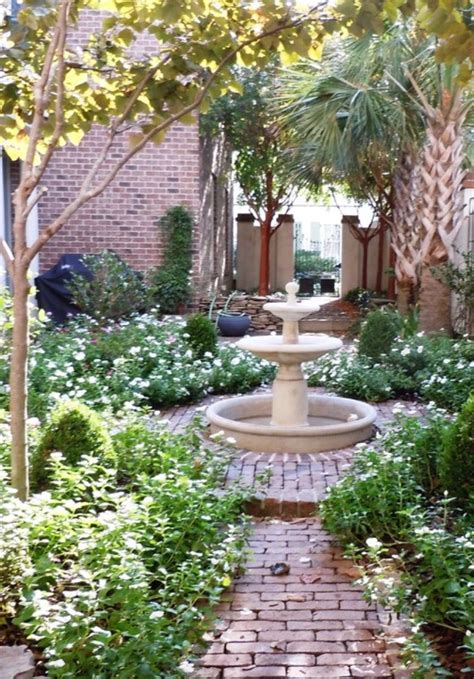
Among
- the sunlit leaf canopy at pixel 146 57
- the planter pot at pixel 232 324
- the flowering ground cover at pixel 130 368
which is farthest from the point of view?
the planter pot at pixel 232 324

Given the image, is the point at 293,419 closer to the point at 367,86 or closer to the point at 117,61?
the point at 117,61

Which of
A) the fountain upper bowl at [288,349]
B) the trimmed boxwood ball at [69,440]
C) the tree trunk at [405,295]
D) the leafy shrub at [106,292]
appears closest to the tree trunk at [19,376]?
the trimmed boxwood ball at [69,440]

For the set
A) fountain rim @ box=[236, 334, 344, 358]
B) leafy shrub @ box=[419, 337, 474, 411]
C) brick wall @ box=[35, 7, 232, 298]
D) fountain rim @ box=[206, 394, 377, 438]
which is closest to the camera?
fountain rim @ box=[206, 394, 377, 438]

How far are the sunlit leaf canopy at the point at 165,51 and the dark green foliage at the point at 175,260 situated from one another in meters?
9.15

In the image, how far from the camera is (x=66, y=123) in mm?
4414

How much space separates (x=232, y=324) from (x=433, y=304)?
147 inches

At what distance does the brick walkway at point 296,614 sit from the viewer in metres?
3.34

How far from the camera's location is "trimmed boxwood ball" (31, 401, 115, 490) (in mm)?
4734

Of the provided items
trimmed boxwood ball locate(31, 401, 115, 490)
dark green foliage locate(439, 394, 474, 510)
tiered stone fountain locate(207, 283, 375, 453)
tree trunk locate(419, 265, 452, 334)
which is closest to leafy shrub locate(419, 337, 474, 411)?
tiered stone fountain locate(207, 283, 375, 453)

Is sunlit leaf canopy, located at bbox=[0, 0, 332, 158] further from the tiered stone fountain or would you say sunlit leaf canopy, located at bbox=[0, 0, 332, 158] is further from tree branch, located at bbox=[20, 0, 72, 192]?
the tiered stone fountain

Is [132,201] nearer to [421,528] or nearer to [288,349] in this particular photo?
[288,349]

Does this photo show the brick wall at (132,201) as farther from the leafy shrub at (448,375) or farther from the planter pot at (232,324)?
the leafy shrub at (448,375)

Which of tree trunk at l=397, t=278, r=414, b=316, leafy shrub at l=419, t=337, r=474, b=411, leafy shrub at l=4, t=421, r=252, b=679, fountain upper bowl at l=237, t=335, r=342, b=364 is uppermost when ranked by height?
tree trunk at l=397, t=278, r=414, b=316

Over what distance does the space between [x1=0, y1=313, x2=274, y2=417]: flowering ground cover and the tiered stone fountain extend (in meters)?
0.89
